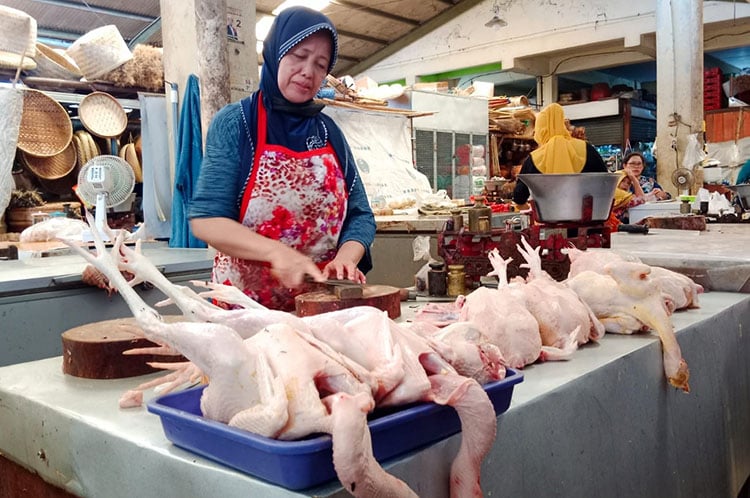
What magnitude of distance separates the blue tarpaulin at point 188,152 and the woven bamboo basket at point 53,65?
340 centimetres

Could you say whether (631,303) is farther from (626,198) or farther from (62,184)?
(62,184)

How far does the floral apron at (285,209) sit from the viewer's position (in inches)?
95.8

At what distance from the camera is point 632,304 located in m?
2.00

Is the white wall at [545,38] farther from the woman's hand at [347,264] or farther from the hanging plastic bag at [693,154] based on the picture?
the woman's hand at [347,264]

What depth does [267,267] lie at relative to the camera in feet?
8.11

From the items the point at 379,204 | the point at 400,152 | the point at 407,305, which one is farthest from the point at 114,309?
the point at 400,152

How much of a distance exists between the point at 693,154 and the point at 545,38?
17.7ft

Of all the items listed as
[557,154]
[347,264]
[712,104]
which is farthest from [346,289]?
[712,104]

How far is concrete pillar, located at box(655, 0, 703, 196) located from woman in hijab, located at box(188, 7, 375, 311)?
30.9 ft

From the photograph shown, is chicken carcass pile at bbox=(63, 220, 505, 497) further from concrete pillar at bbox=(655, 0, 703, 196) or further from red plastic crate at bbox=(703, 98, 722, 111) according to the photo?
red plastic crate at bbox=(703, 98, 722, 111)

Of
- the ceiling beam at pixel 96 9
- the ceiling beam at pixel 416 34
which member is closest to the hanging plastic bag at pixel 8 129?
the ceiling beam at pixel 96 9

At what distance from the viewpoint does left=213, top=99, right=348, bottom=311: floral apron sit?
95.8 inches

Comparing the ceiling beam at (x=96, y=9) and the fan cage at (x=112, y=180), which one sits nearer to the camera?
the fan cage at (x=112, y=180)

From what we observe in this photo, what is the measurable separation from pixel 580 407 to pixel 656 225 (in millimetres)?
4177
